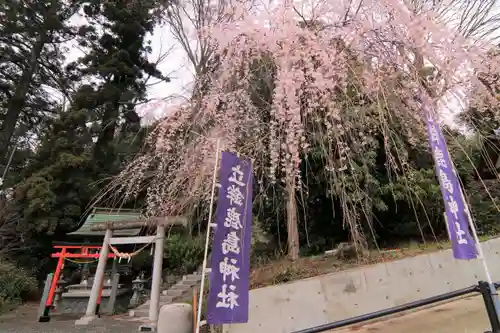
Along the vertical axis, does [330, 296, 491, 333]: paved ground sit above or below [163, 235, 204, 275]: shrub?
below

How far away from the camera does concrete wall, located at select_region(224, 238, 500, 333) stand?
4.42 meters

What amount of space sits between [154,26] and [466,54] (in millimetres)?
14605

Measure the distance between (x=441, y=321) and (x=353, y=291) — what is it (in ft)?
3.68

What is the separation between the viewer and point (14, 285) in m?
10.9

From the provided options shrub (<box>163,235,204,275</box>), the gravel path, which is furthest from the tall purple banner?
shrub (<box>163,235,204,275</box>)

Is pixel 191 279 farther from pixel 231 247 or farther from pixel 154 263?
pixel 231 247

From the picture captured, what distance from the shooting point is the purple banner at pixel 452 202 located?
10.2ft

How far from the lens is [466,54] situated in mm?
3168

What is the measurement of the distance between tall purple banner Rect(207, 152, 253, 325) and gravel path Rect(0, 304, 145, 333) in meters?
5.07

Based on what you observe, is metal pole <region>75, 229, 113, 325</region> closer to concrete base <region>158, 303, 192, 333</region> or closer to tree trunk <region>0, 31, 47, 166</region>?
concrete base <region>158, 303, 192, 333</region>

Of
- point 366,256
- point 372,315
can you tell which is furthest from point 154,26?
point 372,315

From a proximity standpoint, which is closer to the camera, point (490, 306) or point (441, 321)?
point (490, 306)

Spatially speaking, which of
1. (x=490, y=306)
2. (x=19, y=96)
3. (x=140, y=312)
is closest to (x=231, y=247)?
(x=490, y=306)

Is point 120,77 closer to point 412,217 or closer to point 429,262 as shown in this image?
point 412,217
